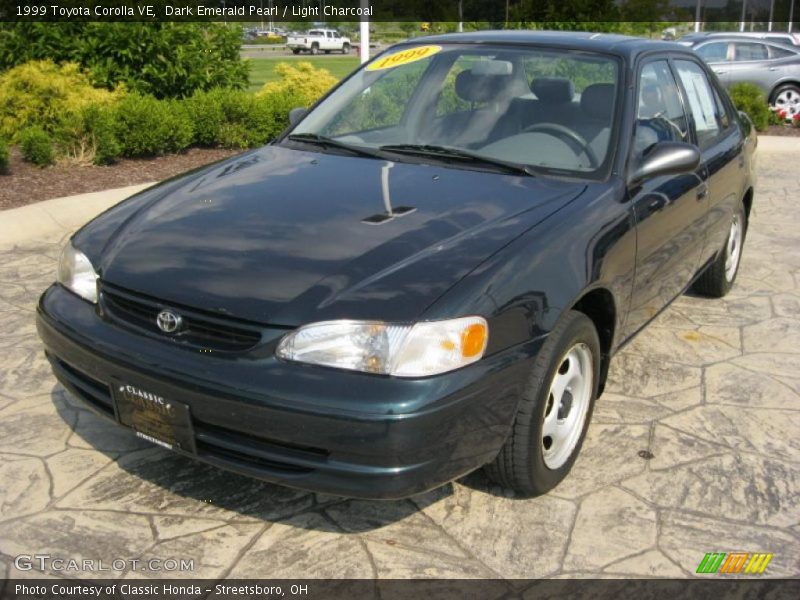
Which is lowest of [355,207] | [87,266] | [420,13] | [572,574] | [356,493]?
[572,574]

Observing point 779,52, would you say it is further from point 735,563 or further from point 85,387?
point 85,387

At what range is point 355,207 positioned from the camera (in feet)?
10.8

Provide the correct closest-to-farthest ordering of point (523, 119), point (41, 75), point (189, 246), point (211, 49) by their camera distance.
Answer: point (189, 246) → point (523, 119) → point (41, 75) → point (211, 49)

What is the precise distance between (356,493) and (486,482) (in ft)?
2.96

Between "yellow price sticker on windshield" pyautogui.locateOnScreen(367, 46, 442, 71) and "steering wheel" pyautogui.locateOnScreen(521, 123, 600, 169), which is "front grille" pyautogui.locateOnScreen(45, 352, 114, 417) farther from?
"yellow price sticker on windshield" pyautogui.locateOnScreen(367, 46, 442, 71)

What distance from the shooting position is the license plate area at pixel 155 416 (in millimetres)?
2734

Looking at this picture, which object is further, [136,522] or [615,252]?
[615,252]

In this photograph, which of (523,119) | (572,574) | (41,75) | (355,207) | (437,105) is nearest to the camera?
(572,574)

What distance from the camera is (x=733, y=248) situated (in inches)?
227

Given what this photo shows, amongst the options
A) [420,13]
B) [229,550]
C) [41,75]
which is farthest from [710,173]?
[420,13]

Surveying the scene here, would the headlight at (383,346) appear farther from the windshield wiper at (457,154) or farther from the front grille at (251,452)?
the windshield wiper at (457,154)

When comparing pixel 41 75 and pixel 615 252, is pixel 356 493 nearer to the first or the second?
pixel 615 252

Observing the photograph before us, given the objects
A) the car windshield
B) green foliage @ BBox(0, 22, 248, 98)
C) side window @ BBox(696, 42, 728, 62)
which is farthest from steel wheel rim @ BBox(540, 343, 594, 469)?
side window @ BBox(696, 42, 728, 62)

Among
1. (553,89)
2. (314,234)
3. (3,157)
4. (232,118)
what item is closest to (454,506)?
(314,234)
